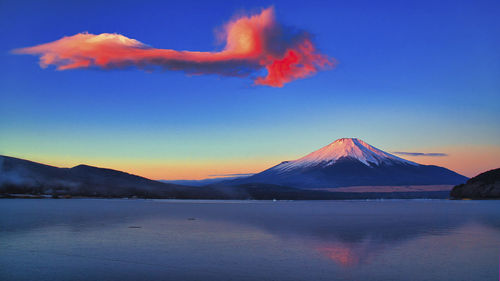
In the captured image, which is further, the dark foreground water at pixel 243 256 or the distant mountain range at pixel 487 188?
the distant mountain range at pixel 487 188

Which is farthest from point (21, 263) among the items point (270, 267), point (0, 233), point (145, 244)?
point (0, 233)

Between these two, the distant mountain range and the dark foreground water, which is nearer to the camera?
the dark foreground water

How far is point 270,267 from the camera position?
15.9 meters

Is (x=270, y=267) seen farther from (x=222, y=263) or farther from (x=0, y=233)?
(x=0, y=233)

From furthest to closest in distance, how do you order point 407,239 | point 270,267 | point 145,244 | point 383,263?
point 407,239 → point 145,244 → point 383,263 → point 270,267

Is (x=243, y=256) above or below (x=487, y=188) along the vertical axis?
below

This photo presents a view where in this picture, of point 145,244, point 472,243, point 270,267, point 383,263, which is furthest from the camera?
point 472,243

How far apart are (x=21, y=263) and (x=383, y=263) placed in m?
13.3

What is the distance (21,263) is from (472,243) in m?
21.1

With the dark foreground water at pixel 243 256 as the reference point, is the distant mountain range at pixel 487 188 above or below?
above

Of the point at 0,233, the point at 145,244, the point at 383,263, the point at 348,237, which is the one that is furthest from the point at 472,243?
the point at 0,233

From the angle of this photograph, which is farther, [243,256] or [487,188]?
[487,188]

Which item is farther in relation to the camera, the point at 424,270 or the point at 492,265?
the point at 492,265

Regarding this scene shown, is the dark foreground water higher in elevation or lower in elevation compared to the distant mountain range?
lower
